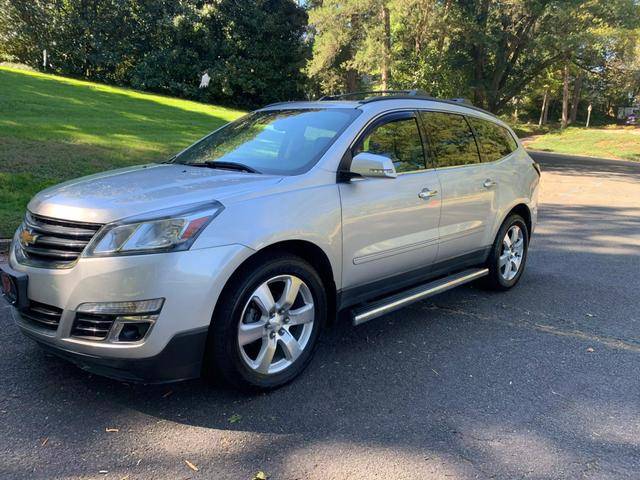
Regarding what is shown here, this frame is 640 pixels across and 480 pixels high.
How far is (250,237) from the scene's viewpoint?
3029 millimetres

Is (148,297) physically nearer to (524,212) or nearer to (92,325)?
(92,325)

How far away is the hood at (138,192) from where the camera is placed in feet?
9.57

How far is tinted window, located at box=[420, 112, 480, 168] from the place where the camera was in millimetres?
4512

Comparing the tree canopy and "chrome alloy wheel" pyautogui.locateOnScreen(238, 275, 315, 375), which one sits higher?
the tree canopy

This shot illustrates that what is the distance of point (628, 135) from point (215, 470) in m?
41.3

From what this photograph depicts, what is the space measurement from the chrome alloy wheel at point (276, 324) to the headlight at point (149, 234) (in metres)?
0.55

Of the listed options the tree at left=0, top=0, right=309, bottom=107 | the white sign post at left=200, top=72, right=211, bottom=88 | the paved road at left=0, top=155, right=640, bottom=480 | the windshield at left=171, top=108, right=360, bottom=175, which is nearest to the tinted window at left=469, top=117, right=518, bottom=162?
the paved road at left=0, top=155, right=640, bottom=480

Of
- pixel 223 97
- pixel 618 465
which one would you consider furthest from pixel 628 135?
pixel 618 465

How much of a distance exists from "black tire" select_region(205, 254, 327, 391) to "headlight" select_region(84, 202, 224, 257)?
391 millimetres

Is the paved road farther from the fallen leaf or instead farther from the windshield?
the windshield

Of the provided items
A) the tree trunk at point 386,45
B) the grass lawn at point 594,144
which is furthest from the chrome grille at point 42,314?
the grass lawn at point 594,144

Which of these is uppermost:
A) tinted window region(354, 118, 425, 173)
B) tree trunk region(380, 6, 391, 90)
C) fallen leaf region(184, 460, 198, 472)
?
tree trunk region(380, 6, 391, 90)

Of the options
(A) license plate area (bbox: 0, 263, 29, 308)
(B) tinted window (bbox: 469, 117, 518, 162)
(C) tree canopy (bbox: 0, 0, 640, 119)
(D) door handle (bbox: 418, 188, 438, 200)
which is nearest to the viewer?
(A) license plate area (bbox: 0, 263, 29, 308)

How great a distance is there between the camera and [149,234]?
2812 mm
